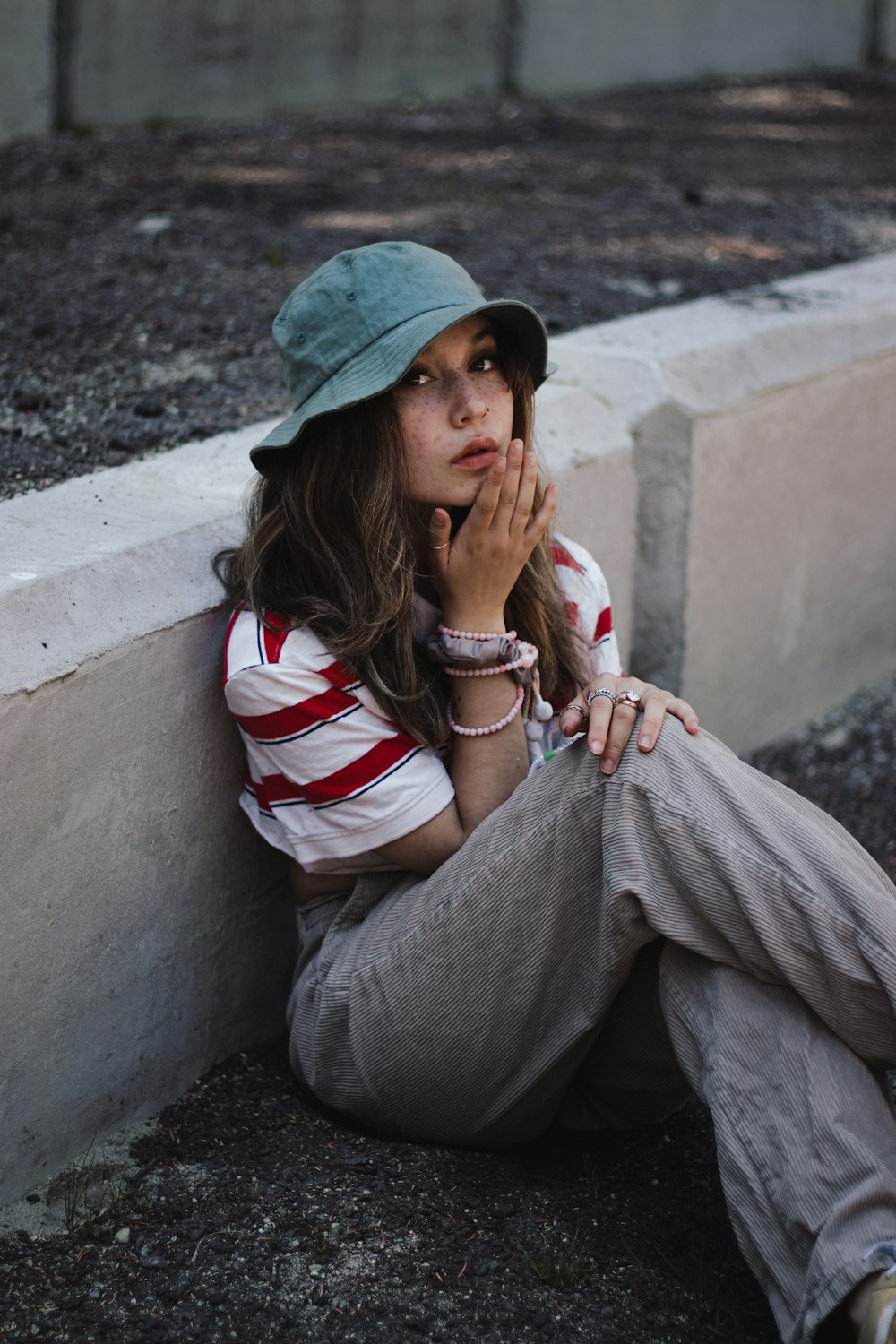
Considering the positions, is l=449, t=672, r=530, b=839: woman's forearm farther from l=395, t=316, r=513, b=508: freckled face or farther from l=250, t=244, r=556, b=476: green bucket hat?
l=250, t=244, r=556, b=476: green bucket hat

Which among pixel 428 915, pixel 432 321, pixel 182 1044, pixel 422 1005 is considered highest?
pixel 432 321

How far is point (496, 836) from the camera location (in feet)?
7.02

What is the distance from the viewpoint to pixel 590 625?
2.71 meters

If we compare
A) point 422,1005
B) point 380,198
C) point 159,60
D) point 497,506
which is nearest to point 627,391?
point 497,506

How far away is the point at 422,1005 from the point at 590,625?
2.69ft

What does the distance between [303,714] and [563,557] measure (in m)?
0.68

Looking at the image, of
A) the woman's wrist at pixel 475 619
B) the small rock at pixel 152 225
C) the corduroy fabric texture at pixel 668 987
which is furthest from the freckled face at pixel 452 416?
the small rock at pixel 152 225

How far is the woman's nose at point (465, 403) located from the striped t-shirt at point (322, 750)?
413mm

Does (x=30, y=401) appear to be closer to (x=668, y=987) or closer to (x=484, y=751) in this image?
(x=484, y=751)

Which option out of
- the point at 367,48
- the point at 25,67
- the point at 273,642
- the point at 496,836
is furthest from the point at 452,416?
the point at 367,48

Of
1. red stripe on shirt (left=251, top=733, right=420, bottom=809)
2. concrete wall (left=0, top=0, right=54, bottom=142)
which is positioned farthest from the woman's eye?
concrete wall (left=0, top=0, right=54, bottom=142)

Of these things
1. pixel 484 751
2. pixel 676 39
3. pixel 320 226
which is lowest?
→ pixel 484 751

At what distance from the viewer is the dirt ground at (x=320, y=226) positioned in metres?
3.63

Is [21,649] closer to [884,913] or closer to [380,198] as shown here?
[884,913]
